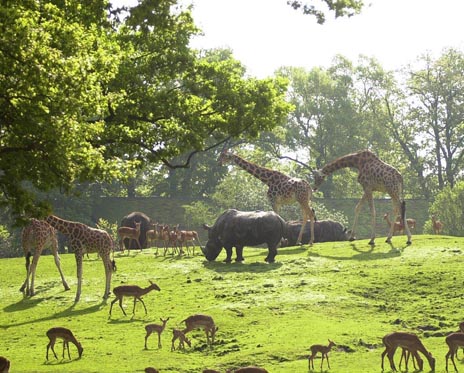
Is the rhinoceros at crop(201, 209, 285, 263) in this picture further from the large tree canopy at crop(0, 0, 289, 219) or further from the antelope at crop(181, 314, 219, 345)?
the antelope at crop(181, 314, 219, 345)

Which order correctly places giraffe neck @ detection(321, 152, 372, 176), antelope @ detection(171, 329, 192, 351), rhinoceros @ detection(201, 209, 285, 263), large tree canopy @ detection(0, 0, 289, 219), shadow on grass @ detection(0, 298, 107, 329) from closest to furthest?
large tree canopy @ detection(0, 0, 289, 219) < antelope @ detection(171, 329, 192, 351) < shadow on grass @ detection(0, 298, 107, 329) < rhinoceros @ detection(201, 209, 285, 263) < giraffe neck @ detection(321, 152, 372, 176)

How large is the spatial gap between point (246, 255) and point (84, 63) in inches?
827

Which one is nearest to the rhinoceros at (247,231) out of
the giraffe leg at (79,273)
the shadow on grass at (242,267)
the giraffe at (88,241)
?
the shadow on grass at (242,267)

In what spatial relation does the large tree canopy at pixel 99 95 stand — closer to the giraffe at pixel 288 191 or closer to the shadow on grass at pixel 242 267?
the shadow on grass at pixel 242 267

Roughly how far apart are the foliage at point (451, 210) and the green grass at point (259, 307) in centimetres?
2559

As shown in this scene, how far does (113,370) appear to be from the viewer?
20.1 metres

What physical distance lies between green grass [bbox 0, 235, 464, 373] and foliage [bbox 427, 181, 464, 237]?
2559cm

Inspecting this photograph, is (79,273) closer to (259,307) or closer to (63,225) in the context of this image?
(63,225)

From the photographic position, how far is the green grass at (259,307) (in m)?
21.3

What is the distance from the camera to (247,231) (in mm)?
35469

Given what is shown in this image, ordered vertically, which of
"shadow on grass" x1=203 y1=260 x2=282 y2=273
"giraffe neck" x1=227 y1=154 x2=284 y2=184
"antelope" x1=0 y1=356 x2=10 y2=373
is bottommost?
"antelope" x1=0 y1=356 x2=10 y2=373

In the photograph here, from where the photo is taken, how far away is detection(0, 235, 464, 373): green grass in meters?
21.3

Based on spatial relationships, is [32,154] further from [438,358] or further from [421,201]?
[421,201]

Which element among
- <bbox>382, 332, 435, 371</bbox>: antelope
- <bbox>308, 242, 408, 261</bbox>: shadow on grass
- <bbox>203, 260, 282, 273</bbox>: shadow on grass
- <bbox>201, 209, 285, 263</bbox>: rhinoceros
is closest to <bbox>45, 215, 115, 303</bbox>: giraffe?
<bbox>203, 260, 282, 273</bbox>: shadow on grass
